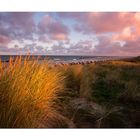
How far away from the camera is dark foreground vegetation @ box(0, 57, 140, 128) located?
6.36 ft

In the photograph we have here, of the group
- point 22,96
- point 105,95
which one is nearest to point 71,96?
point 105,95

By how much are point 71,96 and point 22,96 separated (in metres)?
1.06

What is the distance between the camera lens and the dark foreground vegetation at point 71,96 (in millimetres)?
1938

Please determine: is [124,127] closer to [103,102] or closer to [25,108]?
[103,102]

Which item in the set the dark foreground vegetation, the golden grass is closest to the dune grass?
the dark foreground vegetation

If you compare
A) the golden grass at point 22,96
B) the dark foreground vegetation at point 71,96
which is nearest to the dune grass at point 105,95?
the dark foreground vegetation at point 71,96

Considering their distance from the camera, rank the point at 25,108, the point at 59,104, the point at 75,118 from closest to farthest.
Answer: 1. the point at 25,108
2. the point at 75,118
3. the point at 59,104

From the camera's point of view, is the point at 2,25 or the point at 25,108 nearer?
the point at 25,108

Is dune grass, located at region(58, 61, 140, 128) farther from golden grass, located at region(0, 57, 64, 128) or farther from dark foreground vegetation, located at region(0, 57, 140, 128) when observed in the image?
golden grass, located at region(0, 57, 64, 128)
